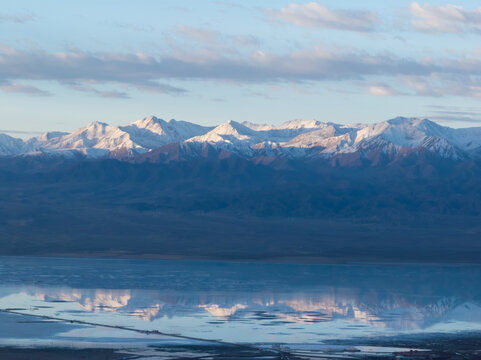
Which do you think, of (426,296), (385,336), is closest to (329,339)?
(385,336)

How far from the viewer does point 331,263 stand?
136 m

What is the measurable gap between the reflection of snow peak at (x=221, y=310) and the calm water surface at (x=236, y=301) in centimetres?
8

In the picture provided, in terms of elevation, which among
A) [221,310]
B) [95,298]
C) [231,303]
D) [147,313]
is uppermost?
[95,298]

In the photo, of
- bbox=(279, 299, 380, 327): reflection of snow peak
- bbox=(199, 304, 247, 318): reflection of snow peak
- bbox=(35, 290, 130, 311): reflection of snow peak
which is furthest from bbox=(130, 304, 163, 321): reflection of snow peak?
bbox=(279, 299, 380, 327): reflection of snow peak

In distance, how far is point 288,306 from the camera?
78875 mm

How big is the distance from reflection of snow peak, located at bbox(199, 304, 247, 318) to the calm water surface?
76 mm

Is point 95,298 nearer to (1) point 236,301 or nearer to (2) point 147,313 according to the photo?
(2) point 147,313

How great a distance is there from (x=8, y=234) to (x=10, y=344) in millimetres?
121715

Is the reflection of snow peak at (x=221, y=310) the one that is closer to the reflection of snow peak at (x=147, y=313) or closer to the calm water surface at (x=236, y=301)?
the calm water surface at (x=236, y=301)

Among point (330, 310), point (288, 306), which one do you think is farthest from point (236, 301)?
point (330, 310)

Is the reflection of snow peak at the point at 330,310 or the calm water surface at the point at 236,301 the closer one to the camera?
the calm water surface at the point at 236,301

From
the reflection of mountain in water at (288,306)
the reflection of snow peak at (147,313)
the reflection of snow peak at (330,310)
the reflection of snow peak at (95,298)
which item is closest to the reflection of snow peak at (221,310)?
the reflection of mountain in water at (288,306)

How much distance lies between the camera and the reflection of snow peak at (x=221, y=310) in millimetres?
73125

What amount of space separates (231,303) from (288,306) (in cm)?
467
